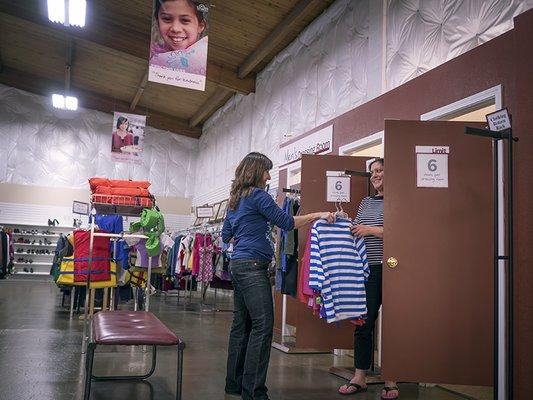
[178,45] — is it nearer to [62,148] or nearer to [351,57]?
[351,57]

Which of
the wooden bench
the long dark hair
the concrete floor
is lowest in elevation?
the concrete floor

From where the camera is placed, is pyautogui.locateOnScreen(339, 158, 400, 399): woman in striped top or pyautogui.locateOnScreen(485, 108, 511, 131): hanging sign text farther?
pyautogui.locateOnScreen(339, 158, 400, 399): woman in striped top

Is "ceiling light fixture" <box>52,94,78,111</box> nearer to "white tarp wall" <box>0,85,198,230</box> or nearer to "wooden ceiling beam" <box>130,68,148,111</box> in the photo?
"wooden ceiling beam" <box>130,68,148,111</box>

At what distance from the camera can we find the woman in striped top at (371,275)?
12.2 feet

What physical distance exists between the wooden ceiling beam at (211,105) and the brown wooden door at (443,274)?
30.5ft

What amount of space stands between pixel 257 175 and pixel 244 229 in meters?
0.35

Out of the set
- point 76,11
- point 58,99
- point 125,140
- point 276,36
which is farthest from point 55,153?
point 276,36

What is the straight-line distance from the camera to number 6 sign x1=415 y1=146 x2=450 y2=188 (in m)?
3.52

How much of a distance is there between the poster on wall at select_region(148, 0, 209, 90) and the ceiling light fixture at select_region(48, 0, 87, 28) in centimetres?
249

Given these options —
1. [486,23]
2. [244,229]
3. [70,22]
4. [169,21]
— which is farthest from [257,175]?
[70,22]

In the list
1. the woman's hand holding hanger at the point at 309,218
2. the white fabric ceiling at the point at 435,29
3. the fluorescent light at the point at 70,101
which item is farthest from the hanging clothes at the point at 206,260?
the fluorescent light at the point at 70,101

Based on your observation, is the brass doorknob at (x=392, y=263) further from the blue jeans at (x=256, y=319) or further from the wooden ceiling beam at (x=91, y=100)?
the wooden ceiling beam at (x=91, y=100)

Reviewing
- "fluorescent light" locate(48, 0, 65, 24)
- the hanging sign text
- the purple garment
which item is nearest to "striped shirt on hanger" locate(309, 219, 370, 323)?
the hanging sign text

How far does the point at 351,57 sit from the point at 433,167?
385cm
